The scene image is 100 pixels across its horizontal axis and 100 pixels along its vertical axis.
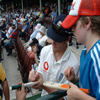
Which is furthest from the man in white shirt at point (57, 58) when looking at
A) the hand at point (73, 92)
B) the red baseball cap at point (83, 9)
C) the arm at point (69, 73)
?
the hand at point (73, 92)

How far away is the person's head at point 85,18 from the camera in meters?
0.92

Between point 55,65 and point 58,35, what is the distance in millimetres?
332

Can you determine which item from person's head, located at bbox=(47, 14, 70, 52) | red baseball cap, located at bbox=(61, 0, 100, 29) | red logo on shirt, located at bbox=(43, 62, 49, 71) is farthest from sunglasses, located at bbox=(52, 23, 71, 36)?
red baseball cap, located at bbox=(61, 0, 100, 29)

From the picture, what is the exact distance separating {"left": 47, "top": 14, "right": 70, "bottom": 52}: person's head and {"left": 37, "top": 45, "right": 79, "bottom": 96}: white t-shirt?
87 mm

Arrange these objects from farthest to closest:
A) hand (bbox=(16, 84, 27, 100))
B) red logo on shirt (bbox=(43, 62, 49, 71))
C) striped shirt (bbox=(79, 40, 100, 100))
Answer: red logo on shirt (bbox=(43, 62, 49, 71))
hand (bbox=(16, 84, 27, 100))
striped shirt (bbox=(79, 40, 100, 100))

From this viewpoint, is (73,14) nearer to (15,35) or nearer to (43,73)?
(43,73)

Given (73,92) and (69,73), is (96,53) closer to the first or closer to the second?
(73,92)

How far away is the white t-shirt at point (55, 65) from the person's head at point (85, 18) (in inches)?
25.9

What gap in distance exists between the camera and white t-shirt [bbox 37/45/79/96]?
1.60m

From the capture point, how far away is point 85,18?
942 mm

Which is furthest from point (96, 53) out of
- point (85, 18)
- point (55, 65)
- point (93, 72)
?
point (55, 65)

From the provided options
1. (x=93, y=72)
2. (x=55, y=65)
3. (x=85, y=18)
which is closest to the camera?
(x=93, y=72)

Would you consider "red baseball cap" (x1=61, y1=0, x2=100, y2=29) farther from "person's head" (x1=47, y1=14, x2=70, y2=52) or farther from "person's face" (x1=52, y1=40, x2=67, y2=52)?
"person's face" (x1=52, y1=40, x2=67, y2=52)

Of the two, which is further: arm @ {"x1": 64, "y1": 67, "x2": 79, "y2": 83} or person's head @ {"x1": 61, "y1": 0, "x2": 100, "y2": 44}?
arm @ {"x1": 64, "y1": 67, "x2": 79, "y2": 83}
